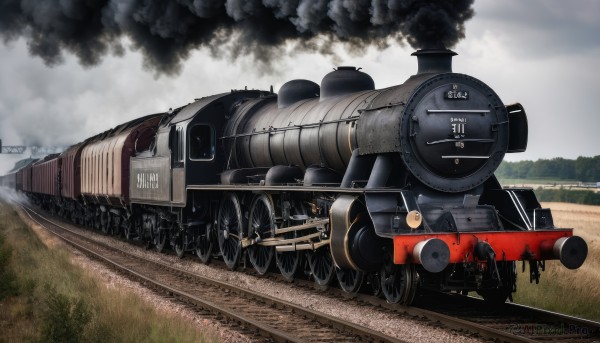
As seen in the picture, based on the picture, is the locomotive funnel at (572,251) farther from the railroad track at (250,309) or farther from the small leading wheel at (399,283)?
the railroad track at (250,309)

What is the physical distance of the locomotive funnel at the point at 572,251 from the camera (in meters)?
9.61

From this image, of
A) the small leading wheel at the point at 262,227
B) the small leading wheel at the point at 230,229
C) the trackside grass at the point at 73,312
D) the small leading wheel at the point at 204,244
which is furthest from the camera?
the small leading wheel at the point at 204,244

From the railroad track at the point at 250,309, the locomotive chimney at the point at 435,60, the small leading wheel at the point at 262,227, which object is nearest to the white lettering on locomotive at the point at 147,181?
the railroad track at the point at 250,309

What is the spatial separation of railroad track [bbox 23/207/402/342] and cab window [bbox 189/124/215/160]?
2548 millimetres

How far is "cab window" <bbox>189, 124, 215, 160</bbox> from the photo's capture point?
1631 centimetres

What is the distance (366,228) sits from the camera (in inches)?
399

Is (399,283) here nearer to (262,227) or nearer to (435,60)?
(435,60)

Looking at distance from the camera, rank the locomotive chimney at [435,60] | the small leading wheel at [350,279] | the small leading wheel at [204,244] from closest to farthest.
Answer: the locomotive chimney at [435,60], the small leading wheel at [350,279], the small leading wheel at [204,244]

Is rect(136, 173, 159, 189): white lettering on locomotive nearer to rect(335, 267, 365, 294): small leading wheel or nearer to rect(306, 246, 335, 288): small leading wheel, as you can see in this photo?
rect(306, 246, 335, 288): small leading wheel

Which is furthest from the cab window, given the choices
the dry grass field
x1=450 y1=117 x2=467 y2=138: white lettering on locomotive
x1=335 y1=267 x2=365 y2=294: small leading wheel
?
x1=450 y1=117 x2=467 y2=138: white lettering on locomotive

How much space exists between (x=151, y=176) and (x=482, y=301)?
32.4ft

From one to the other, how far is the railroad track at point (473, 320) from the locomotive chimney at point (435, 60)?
3.29m

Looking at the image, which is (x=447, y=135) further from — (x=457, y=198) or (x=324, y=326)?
(x=324, y=326)

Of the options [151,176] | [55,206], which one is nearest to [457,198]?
[151,176]
